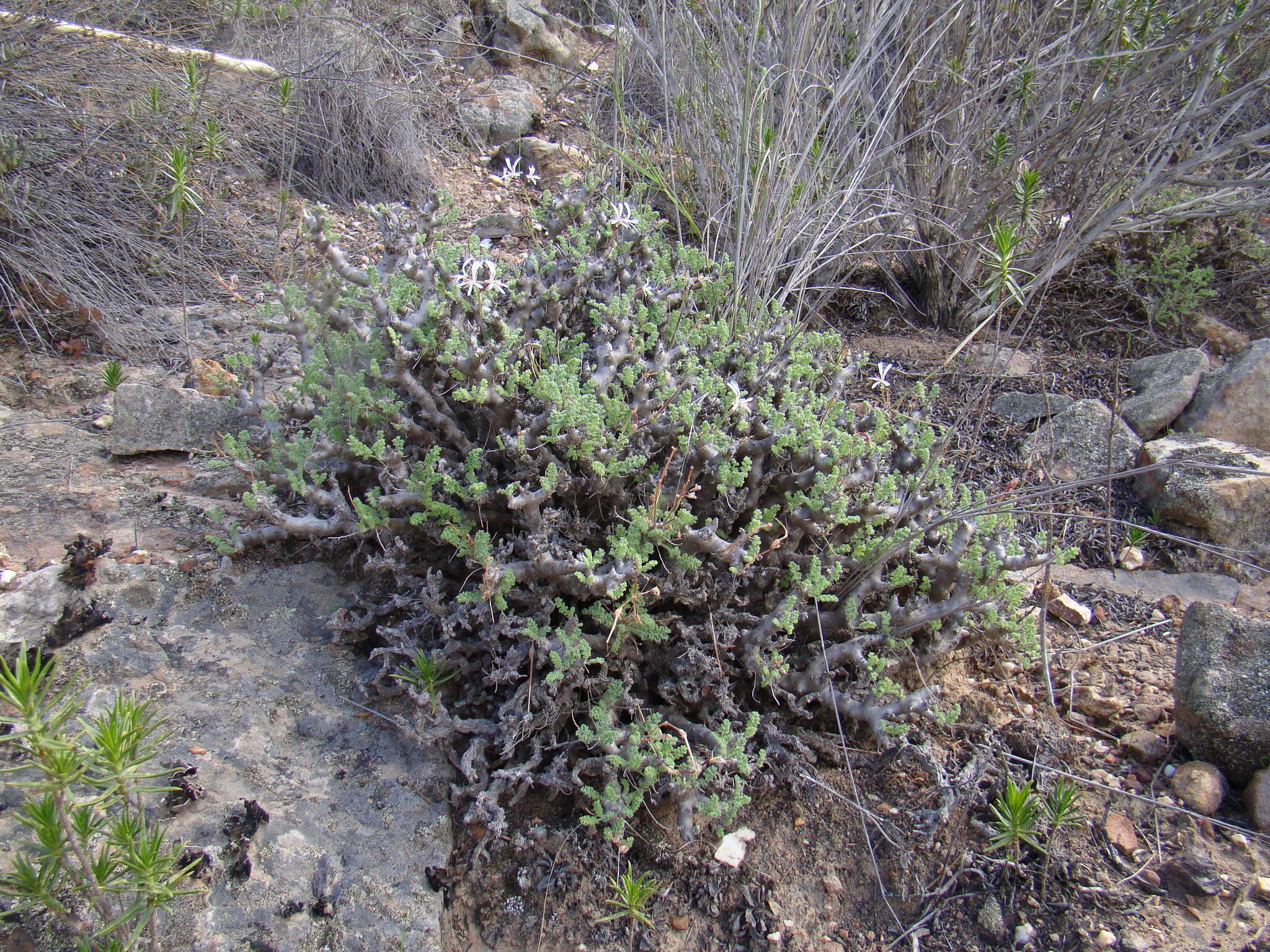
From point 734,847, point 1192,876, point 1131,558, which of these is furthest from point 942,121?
point 734,847

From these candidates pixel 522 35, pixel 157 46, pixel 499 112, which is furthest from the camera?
pixel 522 35

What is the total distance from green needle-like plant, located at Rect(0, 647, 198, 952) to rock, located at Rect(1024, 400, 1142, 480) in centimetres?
334

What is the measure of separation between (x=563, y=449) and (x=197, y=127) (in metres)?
3.64

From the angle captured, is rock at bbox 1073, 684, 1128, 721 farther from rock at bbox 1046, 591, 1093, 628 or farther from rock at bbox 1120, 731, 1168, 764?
rock at bbox 1046, 591, 1093, 628

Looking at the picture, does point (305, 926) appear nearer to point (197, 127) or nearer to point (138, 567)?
point (138, 567)

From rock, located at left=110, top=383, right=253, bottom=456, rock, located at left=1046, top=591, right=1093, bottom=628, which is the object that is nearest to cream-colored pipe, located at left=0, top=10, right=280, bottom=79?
rock, located at left=110, top=383, right=253, bottom=456

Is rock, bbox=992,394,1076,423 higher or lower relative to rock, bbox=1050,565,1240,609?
higher

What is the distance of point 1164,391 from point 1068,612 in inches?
63.5

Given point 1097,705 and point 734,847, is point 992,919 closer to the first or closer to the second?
point 734,847

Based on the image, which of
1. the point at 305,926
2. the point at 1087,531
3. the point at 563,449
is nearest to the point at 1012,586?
the point at 563,449

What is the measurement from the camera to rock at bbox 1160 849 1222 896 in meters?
1.86

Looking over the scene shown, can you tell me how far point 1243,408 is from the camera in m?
3.58

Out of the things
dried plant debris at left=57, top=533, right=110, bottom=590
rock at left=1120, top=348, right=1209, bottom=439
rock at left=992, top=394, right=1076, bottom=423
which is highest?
rock at left=1120, top=348, right=1209, bottom=439

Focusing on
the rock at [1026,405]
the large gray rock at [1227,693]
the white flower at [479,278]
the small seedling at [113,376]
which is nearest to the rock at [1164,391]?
the rock at [1026,405]
